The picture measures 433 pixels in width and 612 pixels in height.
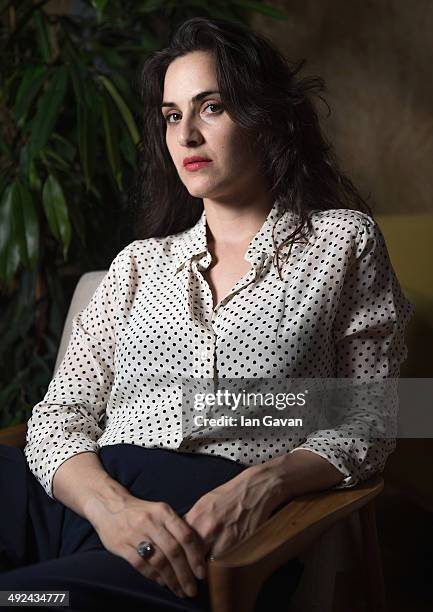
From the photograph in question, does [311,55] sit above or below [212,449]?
above

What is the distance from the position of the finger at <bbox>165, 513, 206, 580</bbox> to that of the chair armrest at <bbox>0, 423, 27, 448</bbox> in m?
0.52

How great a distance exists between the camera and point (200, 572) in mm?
1201

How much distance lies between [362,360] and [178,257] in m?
0.44

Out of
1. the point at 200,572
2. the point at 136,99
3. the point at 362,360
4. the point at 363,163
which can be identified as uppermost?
the point at 136,99

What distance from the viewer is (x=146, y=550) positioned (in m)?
1.21

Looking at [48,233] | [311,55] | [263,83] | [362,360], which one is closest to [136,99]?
[48,233]

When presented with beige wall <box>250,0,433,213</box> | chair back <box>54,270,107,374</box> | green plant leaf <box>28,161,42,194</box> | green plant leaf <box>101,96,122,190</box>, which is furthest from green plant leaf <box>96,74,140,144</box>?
beige wall <box>250,0,433,213</box>

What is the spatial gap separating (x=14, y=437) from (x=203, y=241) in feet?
1.74

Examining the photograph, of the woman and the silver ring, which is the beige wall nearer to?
the woman

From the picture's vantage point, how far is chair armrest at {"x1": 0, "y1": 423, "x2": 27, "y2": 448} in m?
1.62

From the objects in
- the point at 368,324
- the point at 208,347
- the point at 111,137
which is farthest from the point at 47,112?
the point at 368,324

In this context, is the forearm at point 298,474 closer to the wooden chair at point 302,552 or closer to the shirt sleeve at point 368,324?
the wooden chair at point 302,552

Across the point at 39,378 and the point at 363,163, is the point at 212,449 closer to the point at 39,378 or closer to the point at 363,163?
the point at 39,378

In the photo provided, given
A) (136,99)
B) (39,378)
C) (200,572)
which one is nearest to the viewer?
(200,572)
